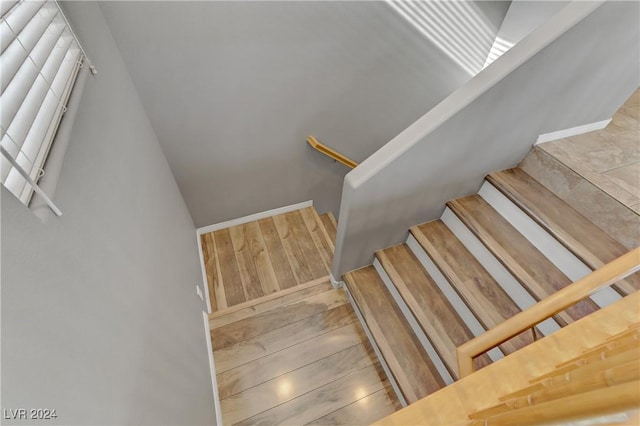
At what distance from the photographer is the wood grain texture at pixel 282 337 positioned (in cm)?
197

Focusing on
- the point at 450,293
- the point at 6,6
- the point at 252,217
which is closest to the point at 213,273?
the point at 252,217

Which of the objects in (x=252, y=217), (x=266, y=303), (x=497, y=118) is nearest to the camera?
(x=497, y=118)

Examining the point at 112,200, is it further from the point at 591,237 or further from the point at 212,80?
the point at 591,237

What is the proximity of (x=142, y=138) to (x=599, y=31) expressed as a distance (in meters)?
2.48

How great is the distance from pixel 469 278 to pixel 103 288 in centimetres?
183

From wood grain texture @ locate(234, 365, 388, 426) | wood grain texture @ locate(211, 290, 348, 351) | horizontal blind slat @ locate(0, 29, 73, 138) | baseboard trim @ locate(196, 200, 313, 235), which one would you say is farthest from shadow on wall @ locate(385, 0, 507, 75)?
wood grain texture @ locate(234, 365, 388, 426)

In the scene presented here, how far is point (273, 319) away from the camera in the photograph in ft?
7.06

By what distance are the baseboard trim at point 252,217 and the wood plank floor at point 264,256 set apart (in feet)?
0.13

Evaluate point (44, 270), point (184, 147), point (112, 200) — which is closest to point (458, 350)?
point (44, 270)

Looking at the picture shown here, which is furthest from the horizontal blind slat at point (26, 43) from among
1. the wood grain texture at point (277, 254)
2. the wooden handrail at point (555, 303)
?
the wood grain texture at point (277, 254)

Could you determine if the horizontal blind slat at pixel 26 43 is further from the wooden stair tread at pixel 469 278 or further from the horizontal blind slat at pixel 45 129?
the wooden stair tread at pixel 469 278

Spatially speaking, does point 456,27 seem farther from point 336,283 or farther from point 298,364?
point 298,364

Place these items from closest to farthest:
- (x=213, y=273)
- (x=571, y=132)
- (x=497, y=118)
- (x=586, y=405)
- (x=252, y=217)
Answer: (x=586, y=405), (x=497, y=118), (x=571, y=132), (x=213, y=273), (x=252, y=217)

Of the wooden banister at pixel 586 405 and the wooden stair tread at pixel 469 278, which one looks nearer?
the wooden banister at pixel 586 405
